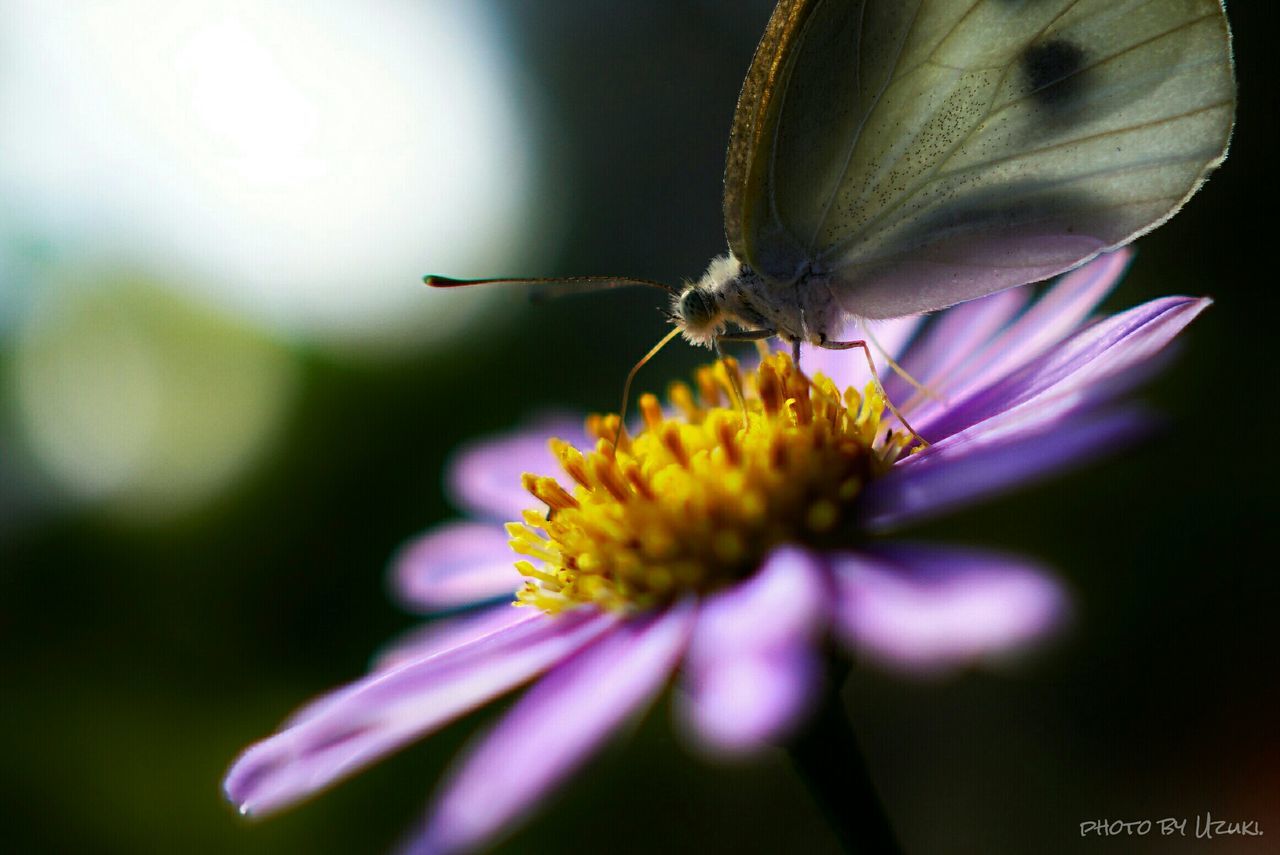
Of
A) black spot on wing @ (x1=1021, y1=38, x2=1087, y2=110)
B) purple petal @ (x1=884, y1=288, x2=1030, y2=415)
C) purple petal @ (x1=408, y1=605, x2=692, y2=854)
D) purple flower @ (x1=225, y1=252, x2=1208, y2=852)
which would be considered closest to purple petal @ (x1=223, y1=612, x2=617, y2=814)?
purple flower @ (x1=225, y1=252, x2=1208, y2=852)

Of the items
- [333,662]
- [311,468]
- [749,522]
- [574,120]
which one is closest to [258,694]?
[333,662]

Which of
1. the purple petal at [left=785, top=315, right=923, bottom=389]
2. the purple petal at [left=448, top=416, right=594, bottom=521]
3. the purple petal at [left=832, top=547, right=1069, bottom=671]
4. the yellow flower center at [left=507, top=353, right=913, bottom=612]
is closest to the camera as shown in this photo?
the purple petal at [left=832, top=547, right=1069, bottom=671]

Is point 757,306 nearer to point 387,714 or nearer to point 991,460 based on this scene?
point 991,460

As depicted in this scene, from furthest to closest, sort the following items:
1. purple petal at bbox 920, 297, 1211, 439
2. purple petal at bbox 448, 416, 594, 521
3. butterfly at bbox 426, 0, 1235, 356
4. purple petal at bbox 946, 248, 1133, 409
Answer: purple petal at bbox 448, 416, 594, 521, purple petal at bbox 946, 248, 1133, 409, butterfly at bbox 426, 0, 1235, 356, purple petal at bbox 920, 297, 1211, 439

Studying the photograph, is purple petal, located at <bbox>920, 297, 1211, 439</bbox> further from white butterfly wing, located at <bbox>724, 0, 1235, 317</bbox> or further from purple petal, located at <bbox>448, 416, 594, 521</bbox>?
purple petal, located at <bbox>448, 416, 594, 521</bbox>

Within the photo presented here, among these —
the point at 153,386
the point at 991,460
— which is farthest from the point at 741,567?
the point at 153,386

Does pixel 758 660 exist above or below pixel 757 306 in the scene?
below
